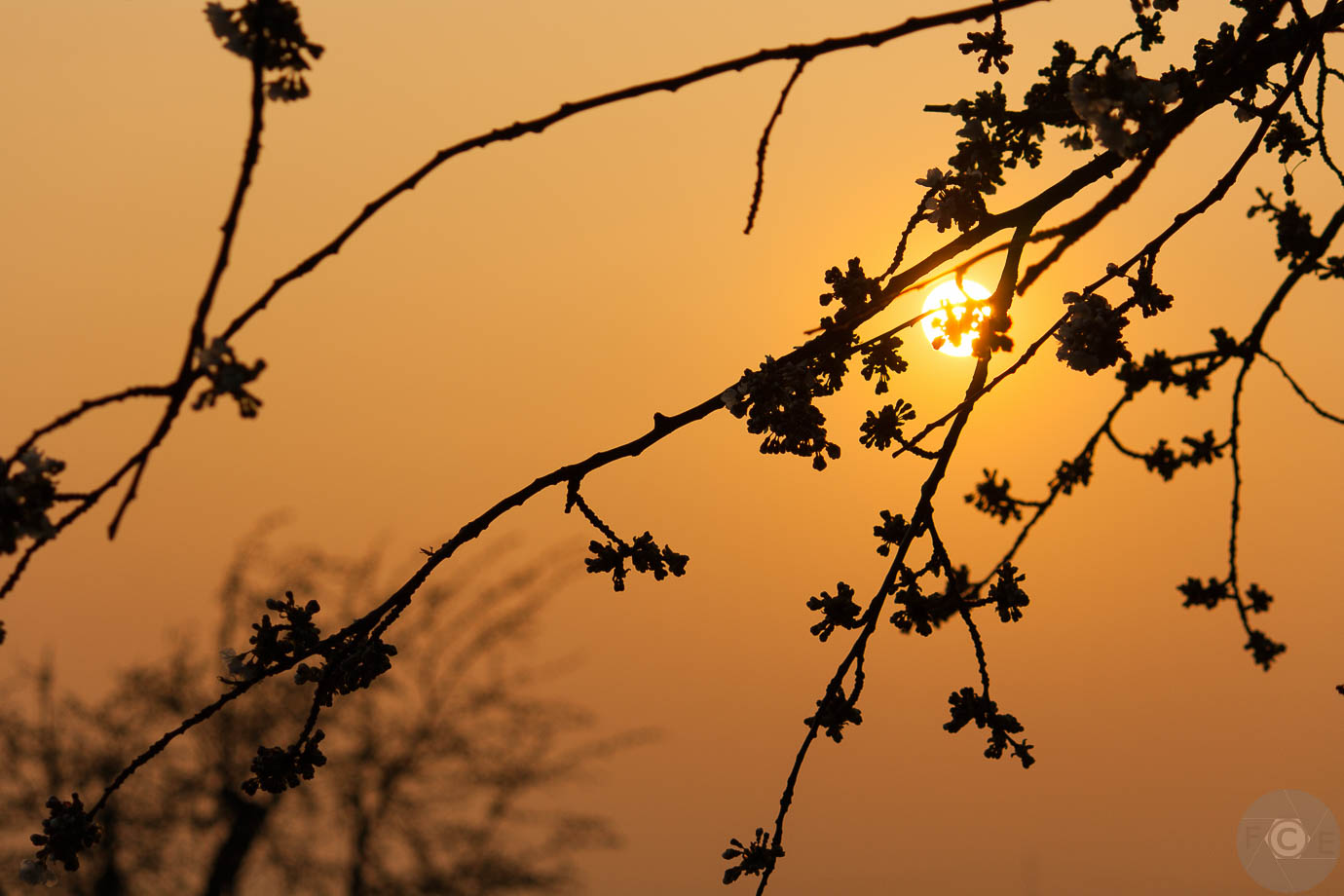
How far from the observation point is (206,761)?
54.7 ft

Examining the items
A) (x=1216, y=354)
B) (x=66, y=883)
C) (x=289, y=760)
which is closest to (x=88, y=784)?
(x=66, y=883)

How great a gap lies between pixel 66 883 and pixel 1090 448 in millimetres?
16757

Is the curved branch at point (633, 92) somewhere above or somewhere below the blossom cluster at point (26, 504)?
above

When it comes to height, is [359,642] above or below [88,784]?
below

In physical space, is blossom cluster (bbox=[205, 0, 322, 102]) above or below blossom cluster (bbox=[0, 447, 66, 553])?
above

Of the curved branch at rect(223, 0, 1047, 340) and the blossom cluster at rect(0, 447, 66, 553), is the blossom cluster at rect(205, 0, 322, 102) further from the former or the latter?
the blossom cluster at rect(0, 447, 66, 553)

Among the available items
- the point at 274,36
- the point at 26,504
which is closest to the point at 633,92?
the point at 274,36

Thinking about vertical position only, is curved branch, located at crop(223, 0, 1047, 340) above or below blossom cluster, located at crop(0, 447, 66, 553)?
above

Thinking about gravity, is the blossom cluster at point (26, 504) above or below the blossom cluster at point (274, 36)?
below

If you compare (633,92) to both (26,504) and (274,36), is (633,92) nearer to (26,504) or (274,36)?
(274,36)

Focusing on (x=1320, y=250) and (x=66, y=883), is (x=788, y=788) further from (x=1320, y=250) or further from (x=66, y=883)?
(x=66, y=883)

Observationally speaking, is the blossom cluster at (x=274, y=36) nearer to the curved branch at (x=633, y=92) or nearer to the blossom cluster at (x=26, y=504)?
the curved branch at (x=633, y=92)

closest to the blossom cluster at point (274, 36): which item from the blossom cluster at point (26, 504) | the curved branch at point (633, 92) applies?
the curved branch at point (633, 92)

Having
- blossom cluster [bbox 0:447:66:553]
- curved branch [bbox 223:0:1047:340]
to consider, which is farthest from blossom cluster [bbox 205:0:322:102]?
blossom cluster [bbox 0:447:66:553]
